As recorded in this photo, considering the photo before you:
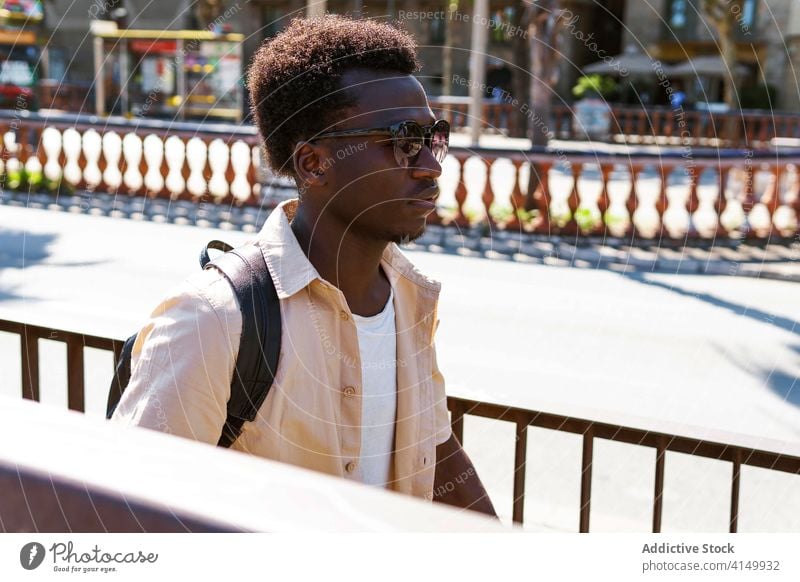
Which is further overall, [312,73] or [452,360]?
[452,360]

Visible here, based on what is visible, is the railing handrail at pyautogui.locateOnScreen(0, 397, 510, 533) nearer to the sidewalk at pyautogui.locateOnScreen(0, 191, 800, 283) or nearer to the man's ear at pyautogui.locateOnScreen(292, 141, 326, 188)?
the man's ear at pyautogui.locateOnScreen(292, 141, 326, 188)

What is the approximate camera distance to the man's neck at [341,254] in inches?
84.5

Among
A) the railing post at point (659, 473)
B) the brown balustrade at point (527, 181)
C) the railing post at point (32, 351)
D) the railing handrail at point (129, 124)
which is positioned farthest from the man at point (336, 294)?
the railing handrail at point (129, 124)

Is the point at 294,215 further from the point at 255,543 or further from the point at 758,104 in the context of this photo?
the point at 758,104

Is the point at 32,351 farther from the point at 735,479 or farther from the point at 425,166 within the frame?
the point at 735,479

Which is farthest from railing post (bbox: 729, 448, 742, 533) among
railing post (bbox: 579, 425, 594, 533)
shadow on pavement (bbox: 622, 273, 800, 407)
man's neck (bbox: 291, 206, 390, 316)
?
shadow on pavement (bbox: 622, 273, 800, 407)

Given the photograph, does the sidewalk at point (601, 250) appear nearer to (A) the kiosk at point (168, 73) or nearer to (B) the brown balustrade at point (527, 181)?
(B) the brown balustrade at point (527, 181)

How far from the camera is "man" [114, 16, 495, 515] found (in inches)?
72.9

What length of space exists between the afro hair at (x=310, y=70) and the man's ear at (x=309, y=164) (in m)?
0.04

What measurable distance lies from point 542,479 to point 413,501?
3.98 m

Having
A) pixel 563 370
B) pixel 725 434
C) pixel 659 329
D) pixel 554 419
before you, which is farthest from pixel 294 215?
pixel 659 329

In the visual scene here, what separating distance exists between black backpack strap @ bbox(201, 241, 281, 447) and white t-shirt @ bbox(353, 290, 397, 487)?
0.84 ft

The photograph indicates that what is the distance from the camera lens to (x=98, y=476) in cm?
112

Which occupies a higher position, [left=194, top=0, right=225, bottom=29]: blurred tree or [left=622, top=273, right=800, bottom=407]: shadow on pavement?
[left=194, top=0, right=225, bottom=29]: blurred tree
